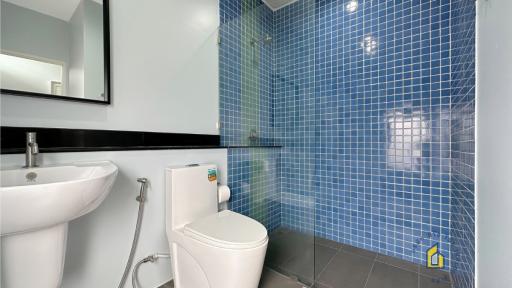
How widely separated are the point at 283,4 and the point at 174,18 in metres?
1.17

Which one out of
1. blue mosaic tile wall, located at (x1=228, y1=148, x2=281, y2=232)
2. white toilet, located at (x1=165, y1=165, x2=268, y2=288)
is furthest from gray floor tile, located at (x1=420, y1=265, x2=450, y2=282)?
white toilet, located at (x1=165, y1=165, x2=268, y2=288)

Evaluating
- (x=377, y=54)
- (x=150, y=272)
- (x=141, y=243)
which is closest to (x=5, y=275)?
(x=141, y=243)

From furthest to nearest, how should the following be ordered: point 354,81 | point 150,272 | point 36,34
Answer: point 354,81, point 150,272, point 36,34

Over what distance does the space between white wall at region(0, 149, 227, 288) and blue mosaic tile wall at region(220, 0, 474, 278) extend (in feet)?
1.96

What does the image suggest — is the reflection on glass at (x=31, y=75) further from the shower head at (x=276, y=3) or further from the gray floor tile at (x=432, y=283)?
the gray floor tile at (x=432, y=283)

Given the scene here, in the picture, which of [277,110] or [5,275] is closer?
[5,275]

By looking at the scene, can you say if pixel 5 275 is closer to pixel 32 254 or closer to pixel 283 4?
pixel 32 254

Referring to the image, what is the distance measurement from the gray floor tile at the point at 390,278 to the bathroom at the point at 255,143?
0.01m

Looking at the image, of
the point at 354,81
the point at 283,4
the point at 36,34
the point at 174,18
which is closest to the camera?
the point at 36,34

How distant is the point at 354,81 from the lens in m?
1.90

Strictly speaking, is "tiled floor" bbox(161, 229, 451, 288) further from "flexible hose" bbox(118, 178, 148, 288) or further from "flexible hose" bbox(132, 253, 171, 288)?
"flexible hose" bbox(118, 178, 148, 288)

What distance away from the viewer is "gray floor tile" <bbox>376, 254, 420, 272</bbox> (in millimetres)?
1562
